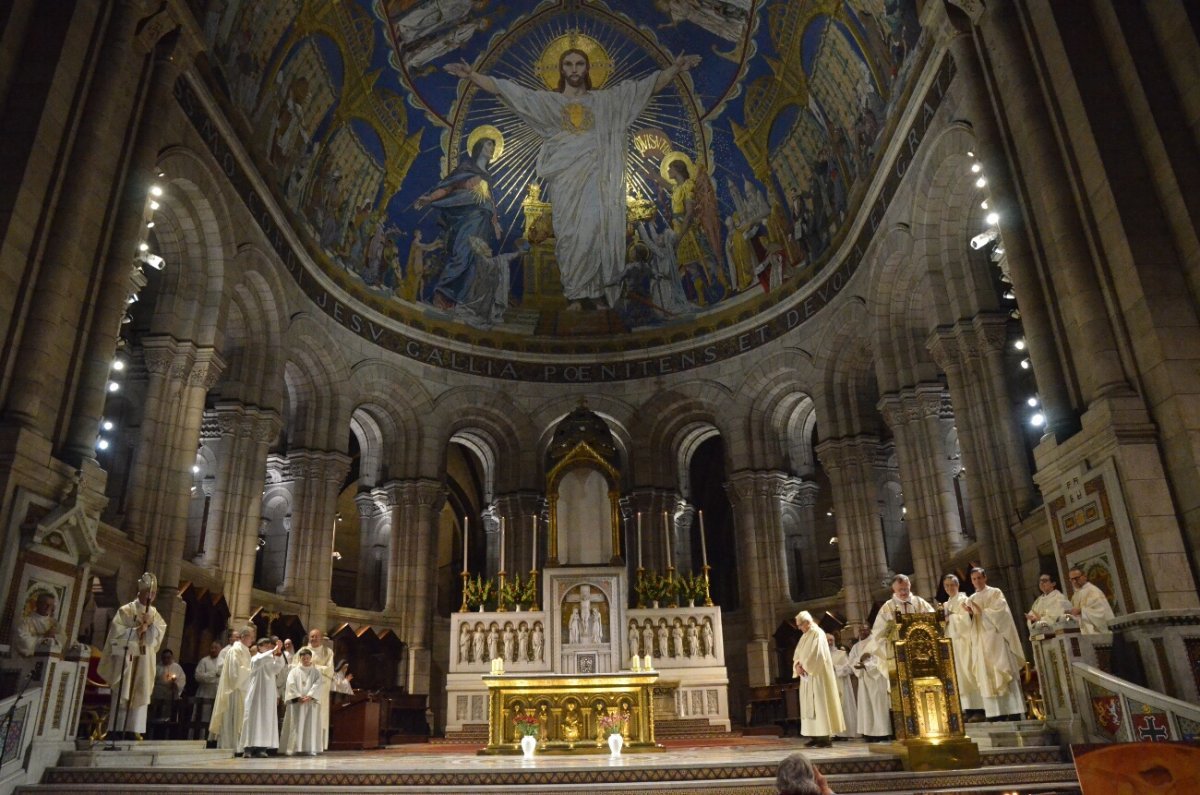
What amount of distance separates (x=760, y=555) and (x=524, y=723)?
38.5 feet

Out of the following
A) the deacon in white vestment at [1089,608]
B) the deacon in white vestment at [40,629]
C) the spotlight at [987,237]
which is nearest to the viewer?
the deacon in white vestment at [40,629]

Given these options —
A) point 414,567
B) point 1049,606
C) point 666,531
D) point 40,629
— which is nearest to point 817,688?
point 1049,606

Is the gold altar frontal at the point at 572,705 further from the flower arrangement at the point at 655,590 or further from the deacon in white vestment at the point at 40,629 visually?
the flower arrangement at the point at 655,590

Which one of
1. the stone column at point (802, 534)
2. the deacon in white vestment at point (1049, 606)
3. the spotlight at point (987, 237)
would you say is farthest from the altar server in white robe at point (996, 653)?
the stone column at point (802, 534)

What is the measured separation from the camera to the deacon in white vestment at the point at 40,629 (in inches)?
348

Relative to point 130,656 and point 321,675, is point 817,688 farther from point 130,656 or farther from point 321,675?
point 130,656

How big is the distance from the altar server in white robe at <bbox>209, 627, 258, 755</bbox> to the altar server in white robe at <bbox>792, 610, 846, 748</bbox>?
→ 7451 millimetres

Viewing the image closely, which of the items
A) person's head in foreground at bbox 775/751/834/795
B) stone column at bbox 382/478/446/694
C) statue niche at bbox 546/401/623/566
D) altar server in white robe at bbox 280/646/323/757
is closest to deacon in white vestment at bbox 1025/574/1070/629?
person's head in foreground at bbox 775/751/834/795

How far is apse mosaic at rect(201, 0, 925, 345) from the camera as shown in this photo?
19141 millimetres

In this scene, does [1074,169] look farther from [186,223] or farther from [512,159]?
[512,159]

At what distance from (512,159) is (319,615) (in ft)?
43.6

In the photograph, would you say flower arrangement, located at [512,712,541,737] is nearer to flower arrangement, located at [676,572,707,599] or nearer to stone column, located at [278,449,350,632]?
flower arrangement, located at [676,572,707,599]

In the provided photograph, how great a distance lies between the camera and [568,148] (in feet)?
80.6

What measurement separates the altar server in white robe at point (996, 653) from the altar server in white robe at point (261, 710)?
29.1ft
